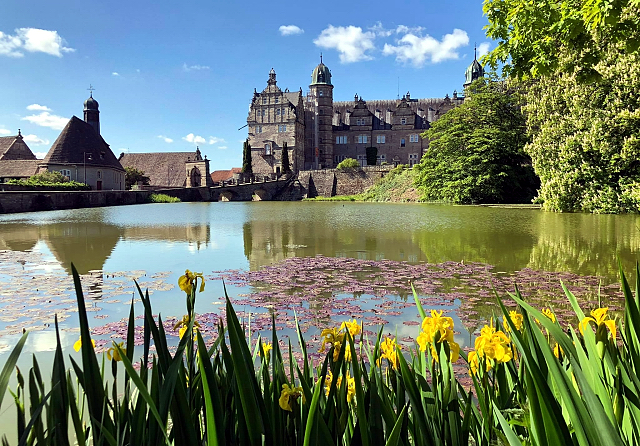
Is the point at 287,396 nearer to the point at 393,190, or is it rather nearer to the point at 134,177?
the point at 393,190

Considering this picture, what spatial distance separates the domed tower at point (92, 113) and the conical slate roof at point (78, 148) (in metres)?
12.4

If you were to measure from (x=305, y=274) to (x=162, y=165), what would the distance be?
68653mm

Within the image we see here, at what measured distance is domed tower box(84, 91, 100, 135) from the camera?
203 feet

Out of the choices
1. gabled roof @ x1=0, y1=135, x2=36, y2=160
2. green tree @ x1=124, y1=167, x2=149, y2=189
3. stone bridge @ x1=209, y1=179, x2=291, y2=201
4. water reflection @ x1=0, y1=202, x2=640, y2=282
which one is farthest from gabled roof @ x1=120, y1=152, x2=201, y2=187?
water reflection @ x1=0, y1=202, x2=640, y2=282

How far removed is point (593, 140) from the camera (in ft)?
62.6

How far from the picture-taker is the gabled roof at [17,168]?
1775 inches

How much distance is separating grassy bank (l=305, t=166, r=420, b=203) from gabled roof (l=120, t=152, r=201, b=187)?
22.7m

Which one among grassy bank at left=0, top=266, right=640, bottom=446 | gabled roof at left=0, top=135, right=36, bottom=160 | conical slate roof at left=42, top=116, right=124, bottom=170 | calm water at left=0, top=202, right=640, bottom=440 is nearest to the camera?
grassy bank at left=0, top=266, right=640, bottom=446

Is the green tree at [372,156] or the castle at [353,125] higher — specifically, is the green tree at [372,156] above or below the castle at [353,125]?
below

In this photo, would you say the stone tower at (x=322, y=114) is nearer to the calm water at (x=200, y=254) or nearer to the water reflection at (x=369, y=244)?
the calm water at (x=200, y=254)

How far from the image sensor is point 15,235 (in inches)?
504

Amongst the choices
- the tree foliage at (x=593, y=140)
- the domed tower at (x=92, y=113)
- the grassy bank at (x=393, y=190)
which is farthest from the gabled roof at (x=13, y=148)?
the tree foliage at (x=593, y=140)

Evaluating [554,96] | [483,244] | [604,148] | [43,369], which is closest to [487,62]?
[483,244]

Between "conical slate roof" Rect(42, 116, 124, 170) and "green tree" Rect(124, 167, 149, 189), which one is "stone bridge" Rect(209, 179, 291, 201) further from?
"green tree" Rect(124, 167, 149, 189)
